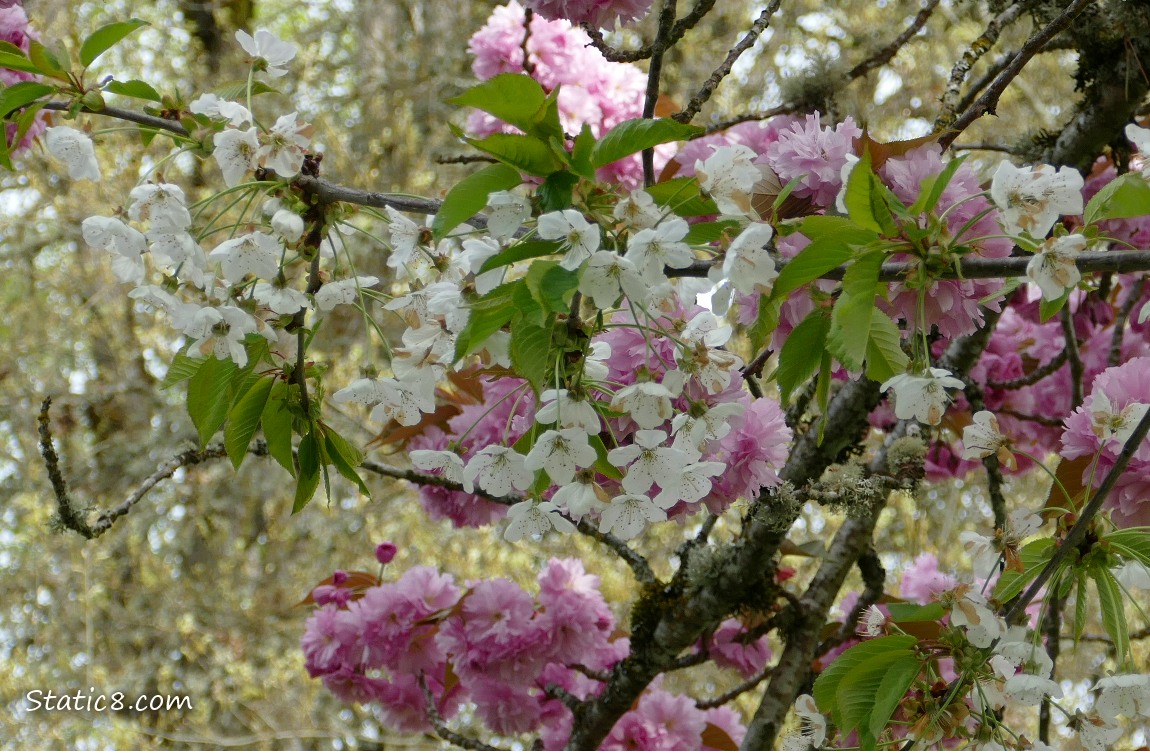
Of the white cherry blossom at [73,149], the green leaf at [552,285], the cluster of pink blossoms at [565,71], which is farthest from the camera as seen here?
the cluster of pink blossoms at [565,71]

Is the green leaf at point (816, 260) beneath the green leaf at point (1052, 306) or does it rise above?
beneath

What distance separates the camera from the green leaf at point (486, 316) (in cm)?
74

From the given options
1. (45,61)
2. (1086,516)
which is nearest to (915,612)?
(1086,516)

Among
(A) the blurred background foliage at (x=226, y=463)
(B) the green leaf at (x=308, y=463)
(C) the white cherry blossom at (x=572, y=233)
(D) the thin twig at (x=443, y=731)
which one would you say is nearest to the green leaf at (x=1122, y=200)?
(C) the white cherry blossom at (x=572, y=233)

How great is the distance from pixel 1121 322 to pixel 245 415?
149 cm

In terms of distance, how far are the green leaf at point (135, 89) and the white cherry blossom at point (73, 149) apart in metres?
0.05

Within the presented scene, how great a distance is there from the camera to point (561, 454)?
0.80 m

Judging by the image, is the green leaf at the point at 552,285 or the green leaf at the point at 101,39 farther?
the green leaf at the point at 101,39

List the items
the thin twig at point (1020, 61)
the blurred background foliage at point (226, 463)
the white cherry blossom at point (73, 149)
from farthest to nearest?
the blurred background foliage at point (226, 463) < the thin twig at point (1020, 61) < the white cherry blossom at point (73, 149)

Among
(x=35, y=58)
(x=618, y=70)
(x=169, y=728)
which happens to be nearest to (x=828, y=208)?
(x=35, y=58)

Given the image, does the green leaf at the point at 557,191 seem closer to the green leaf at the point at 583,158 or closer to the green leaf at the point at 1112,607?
the green leaf at the point at 583,158

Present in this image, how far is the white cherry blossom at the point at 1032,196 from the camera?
747 mm

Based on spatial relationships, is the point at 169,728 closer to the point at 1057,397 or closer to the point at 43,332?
the point at 43,332

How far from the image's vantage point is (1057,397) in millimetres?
2059
